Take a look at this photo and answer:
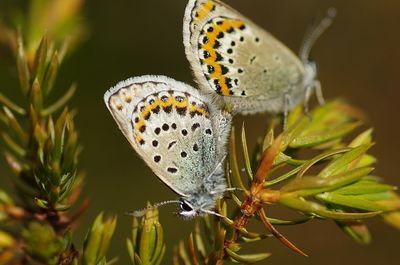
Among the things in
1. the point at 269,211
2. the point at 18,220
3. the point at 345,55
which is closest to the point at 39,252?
the point at 18,220

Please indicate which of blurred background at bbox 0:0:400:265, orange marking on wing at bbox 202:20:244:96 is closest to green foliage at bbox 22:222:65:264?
orange marking on wing at bbox 202:20:244:96

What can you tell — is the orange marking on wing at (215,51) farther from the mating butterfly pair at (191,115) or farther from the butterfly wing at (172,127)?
the butterfly wing at (172,127)

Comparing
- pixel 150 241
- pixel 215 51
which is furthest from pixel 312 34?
pixel 150 241

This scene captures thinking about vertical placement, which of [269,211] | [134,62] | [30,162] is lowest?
[269,211]

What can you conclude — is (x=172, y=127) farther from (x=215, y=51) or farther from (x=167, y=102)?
(x=215, y=51)

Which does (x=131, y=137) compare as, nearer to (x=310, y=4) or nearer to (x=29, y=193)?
(x=29, y=193)

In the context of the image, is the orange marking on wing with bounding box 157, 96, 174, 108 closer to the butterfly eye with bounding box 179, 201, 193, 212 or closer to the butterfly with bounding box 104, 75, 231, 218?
the butterfly with bounding box 104, 75, 231, 218

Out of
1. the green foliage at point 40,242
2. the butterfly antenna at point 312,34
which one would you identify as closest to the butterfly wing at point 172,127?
the green foliage at point 40,242
